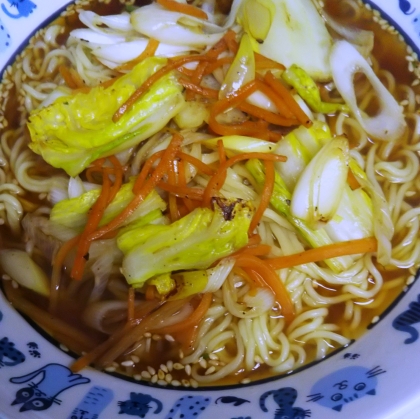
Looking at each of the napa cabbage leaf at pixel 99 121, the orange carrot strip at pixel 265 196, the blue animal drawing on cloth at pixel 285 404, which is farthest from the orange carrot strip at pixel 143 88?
the blue animal drawing on cloth at pixel 285 404

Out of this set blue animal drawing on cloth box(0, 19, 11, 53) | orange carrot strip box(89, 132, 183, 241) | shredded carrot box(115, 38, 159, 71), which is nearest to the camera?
orange carrot strip box(89, 132, 183, 241)

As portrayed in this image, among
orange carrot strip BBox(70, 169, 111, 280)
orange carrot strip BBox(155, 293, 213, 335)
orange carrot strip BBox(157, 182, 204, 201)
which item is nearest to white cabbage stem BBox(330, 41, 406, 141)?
orange carrot strip BBox(157, 182, 204, 201)

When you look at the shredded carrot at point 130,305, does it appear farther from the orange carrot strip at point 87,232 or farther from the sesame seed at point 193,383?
the sesame seed at point 193,383

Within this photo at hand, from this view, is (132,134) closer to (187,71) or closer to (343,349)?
(187,71)

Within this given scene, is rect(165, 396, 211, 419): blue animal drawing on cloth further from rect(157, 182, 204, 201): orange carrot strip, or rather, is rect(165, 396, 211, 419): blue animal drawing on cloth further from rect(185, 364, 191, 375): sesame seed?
rect(157, 182, 204, 201): orange carrot strip

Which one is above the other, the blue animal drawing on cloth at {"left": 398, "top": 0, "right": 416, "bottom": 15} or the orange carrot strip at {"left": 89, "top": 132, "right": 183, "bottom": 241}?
the blue animal drawing on cloth at {"left": 398, "top": 0, "right": 416, "bottom": 15}

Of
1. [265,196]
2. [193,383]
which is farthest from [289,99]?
[193,383]

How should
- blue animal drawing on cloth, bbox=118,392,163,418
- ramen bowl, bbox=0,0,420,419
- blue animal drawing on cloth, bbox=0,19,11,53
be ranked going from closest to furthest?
ramen bowl, bbox=0,0,420,419 → blue animal drawing on cloth, bbox=118,392,163,418 → blue animal drawing on cloth, bbox=0,19,11,53
